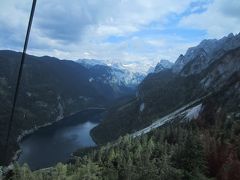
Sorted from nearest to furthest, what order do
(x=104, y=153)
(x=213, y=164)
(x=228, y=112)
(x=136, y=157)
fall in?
(x=213, y=164), (x=136, y=157), (x=104, y=153), (x=228, y=112)

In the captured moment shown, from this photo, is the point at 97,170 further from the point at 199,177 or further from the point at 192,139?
the point at 199,177

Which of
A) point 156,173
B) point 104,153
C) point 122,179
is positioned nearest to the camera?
point 156,173

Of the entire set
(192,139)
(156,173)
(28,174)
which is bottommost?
(28,174)

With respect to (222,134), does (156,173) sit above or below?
below

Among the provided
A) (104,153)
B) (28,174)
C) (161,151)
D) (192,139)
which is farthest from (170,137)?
(192,139)

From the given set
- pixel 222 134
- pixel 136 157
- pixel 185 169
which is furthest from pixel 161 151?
pixel 185 169

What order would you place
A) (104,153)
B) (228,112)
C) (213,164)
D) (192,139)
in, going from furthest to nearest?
(228,112) < (104,153) < (213,164) < (192,139)

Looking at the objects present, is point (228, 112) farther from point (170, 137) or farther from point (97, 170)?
point (97, 170)

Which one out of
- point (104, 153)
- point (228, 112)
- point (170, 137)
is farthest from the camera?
point (228, 112)

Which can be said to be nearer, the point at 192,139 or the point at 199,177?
the point at 199,177

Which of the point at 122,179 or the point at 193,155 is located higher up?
the point at 193,155
